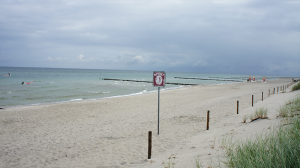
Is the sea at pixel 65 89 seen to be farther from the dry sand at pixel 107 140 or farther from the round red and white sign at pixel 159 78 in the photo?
the round red and white sign at pixel 159 78

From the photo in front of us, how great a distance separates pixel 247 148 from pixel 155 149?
353 centimetres

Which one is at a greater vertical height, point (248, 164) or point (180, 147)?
point (248, 164)

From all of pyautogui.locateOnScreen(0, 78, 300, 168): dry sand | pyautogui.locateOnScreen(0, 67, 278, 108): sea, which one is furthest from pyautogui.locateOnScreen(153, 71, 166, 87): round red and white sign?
pyautogui.locateOnScreen(0, 67, 278, 108): sea

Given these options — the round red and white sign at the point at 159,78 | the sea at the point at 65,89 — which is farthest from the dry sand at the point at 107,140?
the sea at the point at 65,89

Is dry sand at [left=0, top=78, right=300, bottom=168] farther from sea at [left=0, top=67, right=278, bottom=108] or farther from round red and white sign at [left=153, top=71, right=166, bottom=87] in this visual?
sea at [left=0, top=67, right=278, bottom=108]

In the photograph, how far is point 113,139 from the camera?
7.90 m

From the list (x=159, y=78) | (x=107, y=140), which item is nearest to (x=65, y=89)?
(x=107, y=140)

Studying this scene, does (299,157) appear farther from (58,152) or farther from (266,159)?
(58,152)

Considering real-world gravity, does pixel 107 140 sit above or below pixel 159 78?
below

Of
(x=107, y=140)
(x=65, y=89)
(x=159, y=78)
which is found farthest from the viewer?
(x=65, y=89)

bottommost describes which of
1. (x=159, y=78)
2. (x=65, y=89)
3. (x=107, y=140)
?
(x=107, y=140)

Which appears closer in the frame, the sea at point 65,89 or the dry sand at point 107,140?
the dry sand at point 107,140

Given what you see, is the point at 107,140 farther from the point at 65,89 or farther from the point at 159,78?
the point at 65,89

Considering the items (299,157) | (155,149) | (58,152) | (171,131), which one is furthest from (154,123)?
(299,157)
